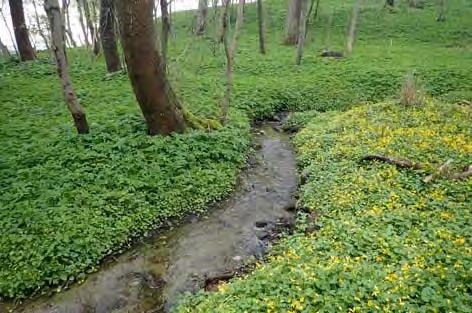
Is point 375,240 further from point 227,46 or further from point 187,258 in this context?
point 227,46

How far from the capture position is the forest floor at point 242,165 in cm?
542

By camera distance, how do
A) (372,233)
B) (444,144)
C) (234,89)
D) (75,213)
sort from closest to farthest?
(372,233) → (75,213) → (444,144) → (234,89)

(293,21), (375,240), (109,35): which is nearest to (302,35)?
(293,21)

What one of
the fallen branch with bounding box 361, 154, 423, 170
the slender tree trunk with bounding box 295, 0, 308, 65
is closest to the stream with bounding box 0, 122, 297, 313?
the fallen branch with bounding box 361, 154, 423, 170

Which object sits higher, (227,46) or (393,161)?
(227,46)

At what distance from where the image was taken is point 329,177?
30.9 feet

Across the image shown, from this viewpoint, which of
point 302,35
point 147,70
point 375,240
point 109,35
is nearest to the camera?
point 375,240

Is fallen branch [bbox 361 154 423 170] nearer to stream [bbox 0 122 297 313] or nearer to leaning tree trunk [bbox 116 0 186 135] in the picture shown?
stream [bbox 0 122 297 313]

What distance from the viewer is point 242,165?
11391 millimetres

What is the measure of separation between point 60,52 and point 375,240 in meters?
7.58

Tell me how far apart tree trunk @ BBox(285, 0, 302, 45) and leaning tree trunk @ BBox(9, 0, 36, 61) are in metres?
15.3

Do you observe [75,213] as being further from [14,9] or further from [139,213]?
[14,9]

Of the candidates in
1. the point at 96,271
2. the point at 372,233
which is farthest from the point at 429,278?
the point at 96,271

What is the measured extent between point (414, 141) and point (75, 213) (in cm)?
815
